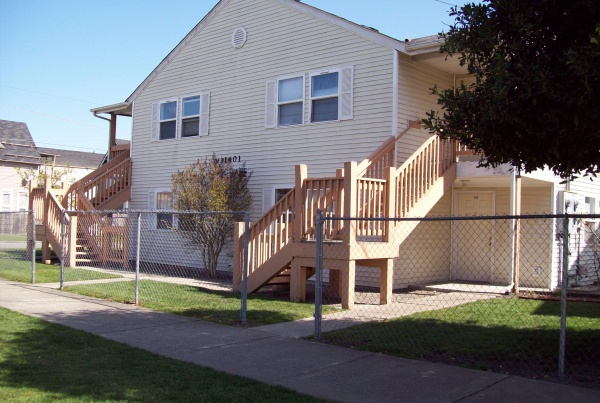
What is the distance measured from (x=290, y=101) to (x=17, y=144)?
1285 inches

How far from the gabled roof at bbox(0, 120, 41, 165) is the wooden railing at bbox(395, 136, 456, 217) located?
35.3 meters

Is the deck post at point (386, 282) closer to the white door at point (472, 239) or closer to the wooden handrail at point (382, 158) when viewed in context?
the wooden handrail at point (382, 158)

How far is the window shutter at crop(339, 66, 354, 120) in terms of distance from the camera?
13.9 meters

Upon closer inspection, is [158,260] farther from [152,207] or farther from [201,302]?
[201,302]

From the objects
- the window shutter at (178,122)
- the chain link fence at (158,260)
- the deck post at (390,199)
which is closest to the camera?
the deck post at (390,199)

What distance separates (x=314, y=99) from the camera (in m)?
14.8

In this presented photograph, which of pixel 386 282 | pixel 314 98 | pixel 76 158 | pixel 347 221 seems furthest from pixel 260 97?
pixel 76 158

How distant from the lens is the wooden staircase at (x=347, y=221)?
10484 millimetres

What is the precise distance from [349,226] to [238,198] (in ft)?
18.9

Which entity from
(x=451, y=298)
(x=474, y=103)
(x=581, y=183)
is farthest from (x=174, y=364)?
(x=581, y=183)

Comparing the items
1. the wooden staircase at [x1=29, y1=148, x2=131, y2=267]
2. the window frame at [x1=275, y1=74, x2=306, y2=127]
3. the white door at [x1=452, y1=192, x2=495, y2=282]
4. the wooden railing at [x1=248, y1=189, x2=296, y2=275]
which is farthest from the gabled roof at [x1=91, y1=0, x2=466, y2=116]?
the wooden staircase at [x1=29, y1=148, x2=131, y2=267]

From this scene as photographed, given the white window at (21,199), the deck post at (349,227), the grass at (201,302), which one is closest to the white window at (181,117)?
the grass at (201,302)

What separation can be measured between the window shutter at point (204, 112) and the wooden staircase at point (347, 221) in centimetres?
608

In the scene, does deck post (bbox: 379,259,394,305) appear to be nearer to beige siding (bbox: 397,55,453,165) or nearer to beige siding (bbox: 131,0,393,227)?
beige siding (bbox: 397,55,453,165)
